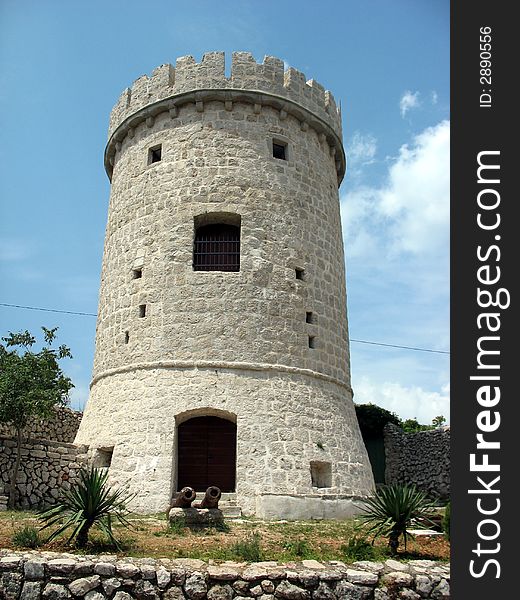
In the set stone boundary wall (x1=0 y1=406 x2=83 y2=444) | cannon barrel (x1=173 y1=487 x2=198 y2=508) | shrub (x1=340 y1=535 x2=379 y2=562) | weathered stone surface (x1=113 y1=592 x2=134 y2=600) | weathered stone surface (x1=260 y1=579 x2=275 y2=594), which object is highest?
stone boundary wall (x1=0 y1=406 x2=83 y2=444)

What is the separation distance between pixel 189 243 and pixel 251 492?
18.8 feet

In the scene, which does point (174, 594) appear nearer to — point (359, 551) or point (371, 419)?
point (359, 551)

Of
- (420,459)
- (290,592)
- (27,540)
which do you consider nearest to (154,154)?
(27,540)

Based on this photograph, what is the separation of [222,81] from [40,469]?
32.5 ft

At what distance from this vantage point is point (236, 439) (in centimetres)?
1312

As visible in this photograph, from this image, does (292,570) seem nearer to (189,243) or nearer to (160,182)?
(189,243)

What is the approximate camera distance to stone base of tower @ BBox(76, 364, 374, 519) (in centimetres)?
1251

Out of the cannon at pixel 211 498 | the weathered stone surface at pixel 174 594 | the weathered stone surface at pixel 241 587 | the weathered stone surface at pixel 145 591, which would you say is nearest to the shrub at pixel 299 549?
the weathered stone surface at pixel 241 587

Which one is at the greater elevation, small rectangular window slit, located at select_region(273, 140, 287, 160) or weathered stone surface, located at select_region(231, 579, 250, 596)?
small rectangular window slit, located at select_region(273, 140, 287, 160)

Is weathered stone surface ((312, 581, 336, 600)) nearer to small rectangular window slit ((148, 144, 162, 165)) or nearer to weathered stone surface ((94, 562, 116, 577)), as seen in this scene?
weathered stone surface ((94, 562, 116, 577))

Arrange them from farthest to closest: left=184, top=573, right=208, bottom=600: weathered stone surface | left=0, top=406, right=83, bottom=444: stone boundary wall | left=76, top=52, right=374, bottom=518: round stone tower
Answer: left=0, top=406, right=83, bottom=444: stone boundary wall < left=76, top=52, right=374, bottom=518: round stone tower < left=184, top=573, right=208, bottom=600: weathered stone surface

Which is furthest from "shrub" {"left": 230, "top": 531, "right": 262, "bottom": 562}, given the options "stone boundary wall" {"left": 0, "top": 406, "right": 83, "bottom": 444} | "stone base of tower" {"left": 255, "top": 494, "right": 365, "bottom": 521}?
"stone boundary wall" {"left": 0, "top": 406, "right": 83, "bottom": 444}

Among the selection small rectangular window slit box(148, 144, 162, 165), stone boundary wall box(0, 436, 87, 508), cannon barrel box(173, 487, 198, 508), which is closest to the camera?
cannon barrel box(173, 487, 198, 508)

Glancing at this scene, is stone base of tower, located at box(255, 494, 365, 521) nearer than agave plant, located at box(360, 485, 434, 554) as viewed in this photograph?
No
